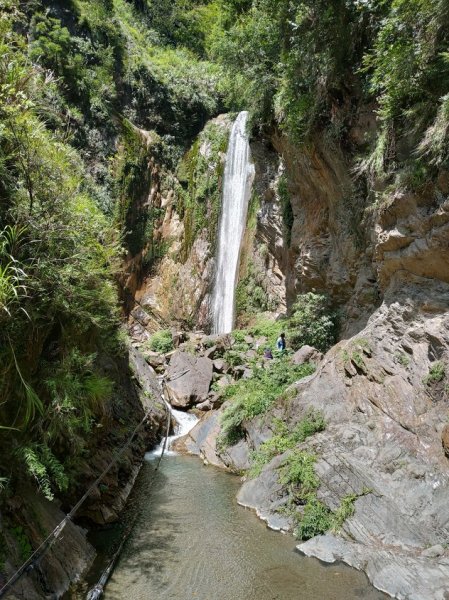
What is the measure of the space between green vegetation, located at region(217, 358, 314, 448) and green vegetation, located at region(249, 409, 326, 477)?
140 centimetres

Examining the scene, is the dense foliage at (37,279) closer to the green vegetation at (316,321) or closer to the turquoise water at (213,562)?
the turquoise water at (213,562)

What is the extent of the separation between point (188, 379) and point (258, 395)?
201 inches

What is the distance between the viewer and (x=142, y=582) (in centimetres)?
639

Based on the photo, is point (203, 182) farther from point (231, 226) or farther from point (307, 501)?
point (307, 501)

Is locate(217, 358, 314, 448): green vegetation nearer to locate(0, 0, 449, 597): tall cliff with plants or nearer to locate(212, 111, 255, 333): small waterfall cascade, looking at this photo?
locate(0, 0, 449, 597): tall cliff with plants

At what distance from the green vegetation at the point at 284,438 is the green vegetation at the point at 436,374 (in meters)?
2.36

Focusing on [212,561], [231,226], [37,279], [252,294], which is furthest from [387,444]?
[231,226]

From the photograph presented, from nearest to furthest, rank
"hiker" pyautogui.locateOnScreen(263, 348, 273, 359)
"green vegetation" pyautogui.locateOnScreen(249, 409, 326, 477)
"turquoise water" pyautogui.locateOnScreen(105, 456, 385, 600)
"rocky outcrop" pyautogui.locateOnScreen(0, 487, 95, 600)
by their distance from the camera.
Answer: "rocky outcrop" pyautogui.locateOnScreen(0, 487, 95, 600) < "turquoise water" pyautogui.locateOnScreen(105, 456, 385, 600) < "green vegetation" pyautogui.locateOnScreen(249, 409, 326, 477) < "hiker" pyautogui.locateOnScreen(263, 348, 273, 359)

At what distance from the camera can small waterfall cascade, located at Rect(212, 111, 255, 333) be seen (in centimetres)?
2373

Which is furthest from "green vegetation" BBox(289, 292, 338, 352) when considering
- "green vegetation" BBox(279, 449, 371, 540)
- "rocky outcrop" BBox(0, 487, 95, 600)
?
"rocky outcrop" BBox(0, 487, 95, 600)

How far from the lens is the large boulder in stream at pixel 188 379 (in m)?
16.6

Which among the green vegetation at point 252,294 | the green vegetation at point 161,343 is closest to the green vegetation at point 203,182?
the green vegetation at point 252,294

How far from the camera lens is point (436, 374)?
863 centimetres

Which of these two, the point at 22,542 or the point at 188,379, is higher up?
the point at 22,542
